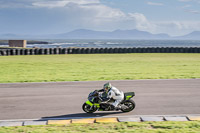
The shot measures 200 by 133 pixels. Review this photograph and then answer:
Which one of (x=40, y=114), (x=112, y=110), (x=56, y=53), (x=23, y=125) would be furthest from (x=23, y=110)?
(x=56, y=53)

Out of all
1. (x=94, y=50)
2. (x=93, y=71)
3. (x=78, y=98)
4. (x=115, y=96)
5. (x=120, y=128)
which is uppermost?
(x=94, y=50)

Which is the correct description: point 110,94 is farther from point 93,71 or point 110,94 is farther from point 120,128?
point 93,71

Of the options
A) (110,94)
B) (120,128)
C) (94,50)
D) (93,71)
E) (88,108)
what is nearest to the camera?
(120,128)

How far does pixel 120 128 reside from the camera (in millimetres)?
8547

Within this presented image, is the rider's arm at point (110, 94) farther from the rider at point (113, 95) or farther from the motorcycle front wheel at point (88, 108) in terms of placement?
the motorcycle front wheel at point (88, 108)

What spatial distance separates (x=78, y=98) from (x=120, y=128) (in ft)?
15.2

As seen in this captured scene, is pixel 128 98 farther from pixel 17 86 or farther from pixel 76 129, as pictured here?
pixel 17 86

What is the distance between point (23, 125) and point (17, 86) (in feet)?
24.9

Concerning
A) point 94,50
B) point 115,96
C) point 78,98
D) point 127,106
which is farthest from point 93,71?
point 94,50

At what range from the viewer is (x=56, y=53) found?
4791 cm

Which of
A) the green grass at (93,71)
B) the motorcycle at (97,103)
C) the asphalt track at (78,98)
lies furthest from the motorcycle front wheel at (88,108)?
the green grass at (93,71)

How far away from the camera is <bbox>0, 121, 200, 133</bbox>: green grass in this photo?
8.31m

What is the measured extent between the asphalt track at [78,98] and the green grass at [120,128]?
127 cm

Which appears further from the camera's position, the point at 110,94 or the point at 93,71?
the point at 93,71
